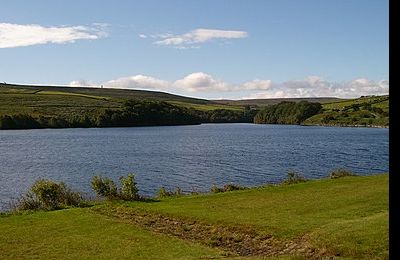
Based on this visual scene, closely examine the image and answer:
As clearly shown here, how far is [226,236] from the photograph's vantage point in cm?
1836

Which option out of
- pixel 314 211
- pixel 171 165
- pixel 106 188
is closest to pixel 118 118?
pixel 171 165

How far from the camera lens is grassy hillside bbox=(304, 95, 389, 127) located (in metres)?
154

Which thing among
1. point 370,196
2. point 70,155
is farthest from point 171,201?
point 70,155

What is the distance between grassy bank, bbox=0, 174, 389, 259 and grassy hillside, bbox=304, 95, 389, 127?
126 metres

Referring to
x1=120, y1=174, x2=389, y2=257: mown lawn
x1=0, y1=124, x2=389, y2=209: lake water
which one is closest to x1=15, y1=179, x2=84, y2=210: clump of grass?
x1=120, y1=174, x2=389, y2=257: mown lawn

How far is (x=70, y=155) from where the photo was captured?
73.6m

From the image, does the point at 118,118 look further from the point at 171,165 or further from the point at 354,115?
the point at 171,165

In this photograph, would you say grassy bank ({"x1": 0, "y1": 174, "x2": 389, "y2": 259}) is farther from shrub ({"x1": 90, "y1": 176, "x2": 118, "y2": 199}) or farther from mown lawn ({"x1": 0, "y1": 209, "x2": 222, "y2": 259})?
shrub ({"x1": 90, "y1": 176, "x2": 118, "y2": 199})

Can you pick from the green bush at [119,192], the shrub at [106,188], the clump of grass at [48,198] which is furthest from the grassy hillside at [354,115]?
the clump of grass at [48,198]

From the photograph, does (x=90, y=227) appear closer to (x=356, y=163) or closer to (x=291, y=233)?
(x=291, y=233)

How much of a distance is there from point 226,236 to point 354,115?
537 feet

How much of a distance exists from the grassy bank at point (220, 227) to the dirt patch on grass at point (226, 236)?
0.10 ft

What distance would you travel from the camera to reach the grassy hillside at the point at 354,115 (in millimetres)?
153875
